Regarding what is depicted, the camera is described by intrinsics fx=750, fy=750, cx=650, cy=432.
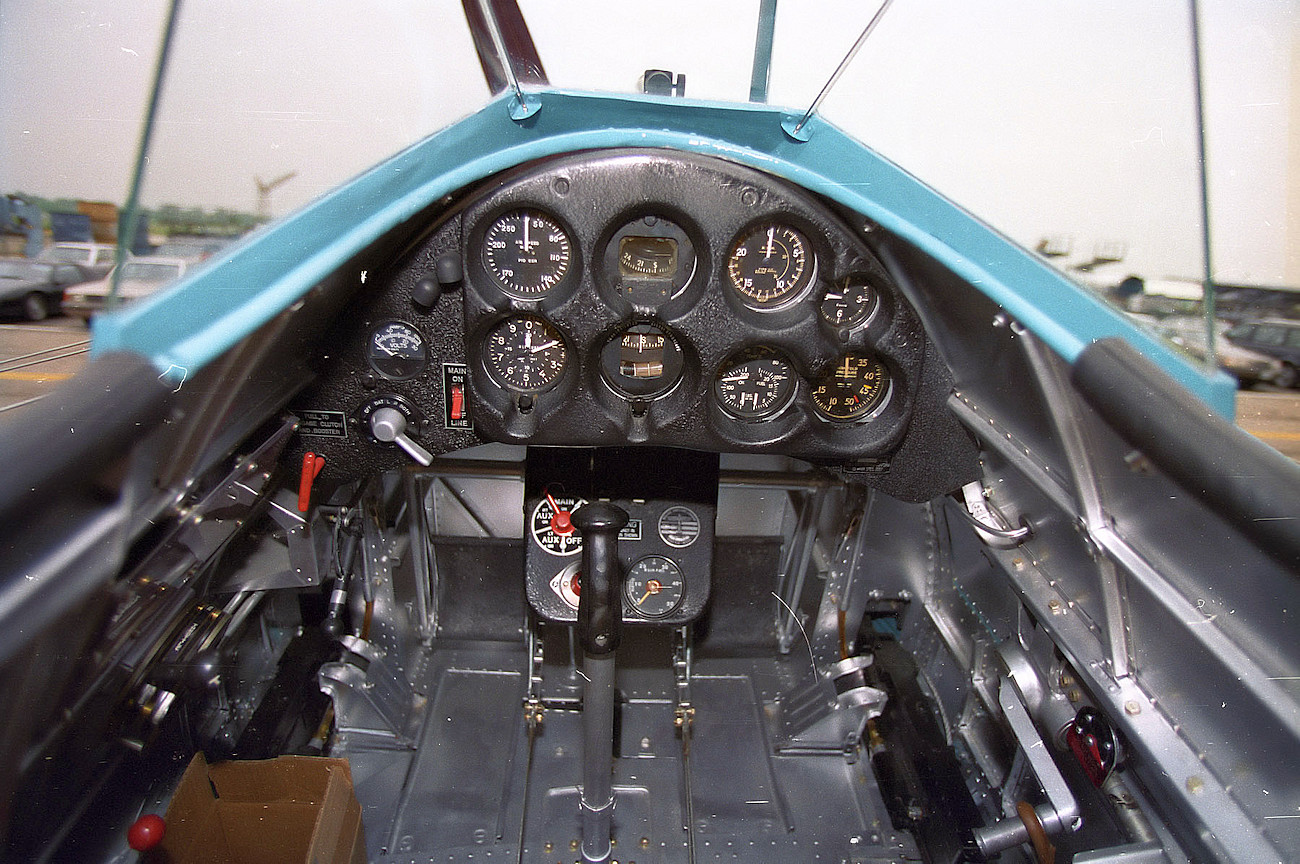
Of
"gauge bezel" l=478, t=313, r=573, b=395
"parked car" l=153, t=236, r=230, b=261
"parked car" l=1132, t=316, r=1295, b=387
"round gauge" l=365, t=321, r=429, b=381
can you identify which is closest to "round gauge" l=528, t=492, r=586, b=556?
"gauge bezel" l=478, t=313, r=573, b=395

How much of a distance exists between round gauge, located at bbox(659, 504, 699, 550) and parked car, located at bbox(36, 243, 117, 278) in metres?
1.65

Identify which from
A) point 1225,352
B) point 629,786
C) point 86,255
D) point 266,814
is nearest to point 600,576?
point 629,786

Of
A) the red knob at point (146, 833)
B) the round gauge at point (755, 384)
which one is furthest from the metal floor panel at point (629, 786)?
the round gauge at point (755, 384)

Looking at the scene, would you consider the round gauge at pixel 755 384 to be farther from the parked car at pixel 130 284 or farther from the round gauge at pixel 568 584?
the parked car at pixel 130 284

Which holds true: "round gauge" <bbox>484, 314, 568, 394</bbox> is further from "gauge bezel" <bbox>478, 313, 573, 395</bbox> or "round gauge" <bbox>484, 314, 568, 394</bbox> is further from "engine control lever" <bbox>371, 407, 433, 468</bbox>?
"engine control lever" <bbox>371, 407, 433, 468</bbox>

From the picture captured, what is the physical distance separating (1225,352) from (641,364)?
4.30 feet

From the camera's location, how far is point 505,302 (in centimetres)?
182

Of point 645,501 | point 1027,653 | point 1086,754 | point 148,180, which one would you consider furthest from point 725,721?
point 148,180

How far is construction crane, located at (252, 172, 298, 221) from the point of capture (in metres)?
1.43

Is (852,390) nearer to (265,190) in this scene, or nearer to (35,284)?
(265,190)

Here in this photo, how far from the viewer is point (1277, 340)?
151 cm

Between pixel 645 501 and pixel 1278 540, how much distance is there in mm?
1660

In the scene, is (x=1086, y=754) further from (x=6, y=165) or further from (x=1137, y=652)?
(x=6, y=165)

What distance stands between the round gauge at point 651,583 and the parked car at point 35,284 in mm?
1696
